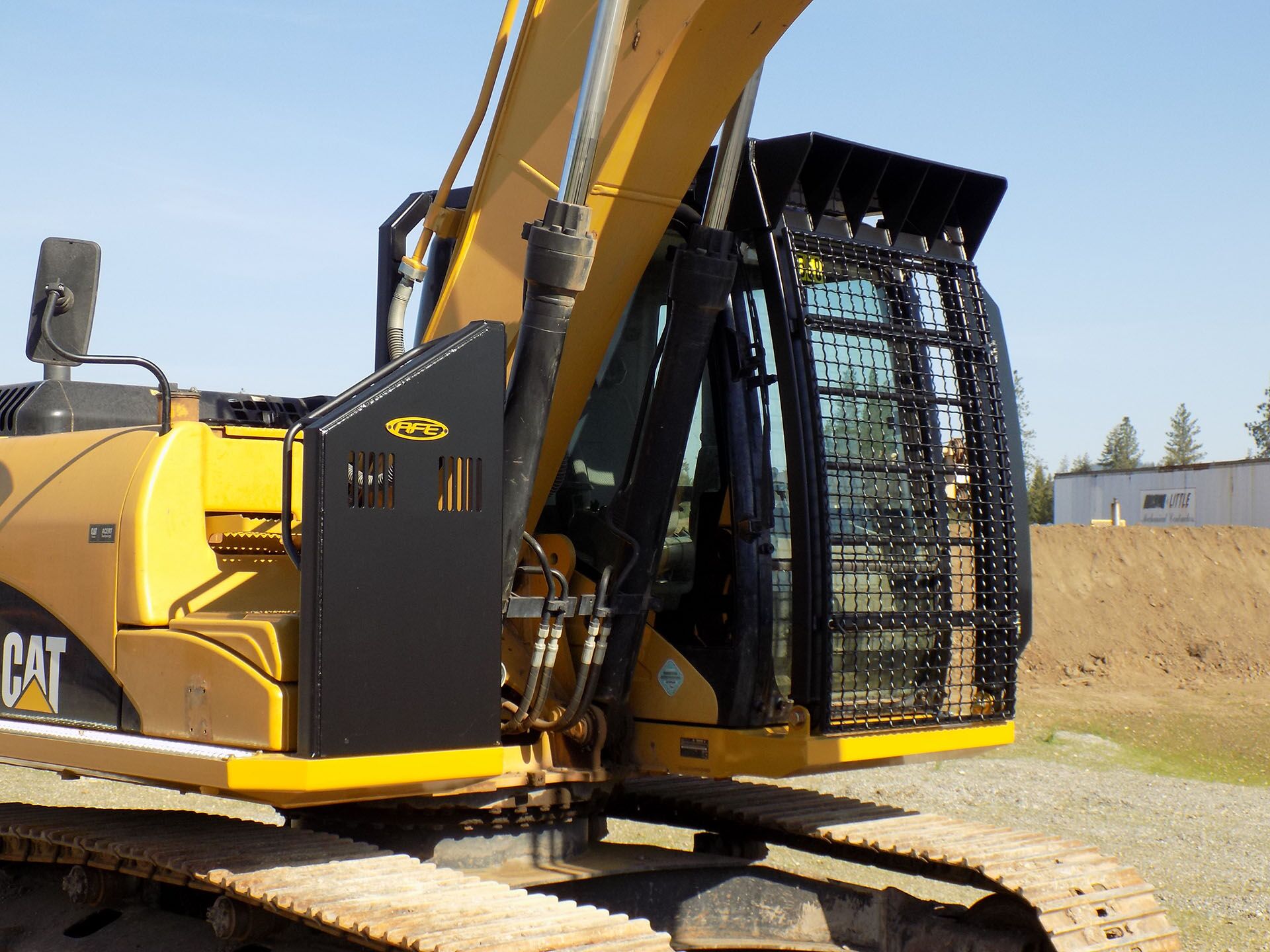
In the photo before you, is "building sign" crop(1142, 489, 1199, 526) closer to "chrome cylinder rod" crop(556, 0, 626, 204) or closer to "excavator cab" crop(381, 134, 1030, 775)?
"excavator cab" crop(381, 134, 1030, 775)

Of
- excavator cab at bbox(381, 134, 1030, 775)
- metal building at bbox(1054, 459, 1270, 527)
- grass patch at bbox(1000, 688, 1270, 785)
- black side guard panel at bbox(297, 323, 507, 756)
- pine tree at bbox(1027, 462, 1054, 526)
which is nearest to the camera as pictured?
black side guard panel at bbox(297, 323, 507, 756)

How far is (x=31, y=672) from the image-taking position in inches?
177

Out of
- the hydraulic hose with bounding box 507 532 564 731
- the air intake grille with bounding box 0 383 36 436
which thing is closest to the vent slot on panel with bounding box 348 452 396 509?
the hydraulic hose with bounding box 507 532 564 731

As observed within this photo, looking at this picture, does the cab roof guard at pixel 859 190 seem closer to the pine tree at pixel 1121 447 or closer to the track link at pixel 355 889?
the track link at pixel 355 889

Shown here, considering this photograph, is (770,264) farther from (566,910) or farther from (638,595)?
(566,910)

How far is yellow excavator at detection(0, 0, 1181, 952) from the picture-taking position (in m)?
3.53

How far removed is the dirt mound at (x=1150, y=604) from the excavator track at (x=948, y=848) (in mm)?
14272

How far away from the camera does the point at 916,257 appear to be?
179 inches

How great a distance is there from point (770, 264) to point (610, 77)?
772 millimetres

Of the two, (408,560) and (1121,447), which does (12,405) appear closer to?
(408,560)

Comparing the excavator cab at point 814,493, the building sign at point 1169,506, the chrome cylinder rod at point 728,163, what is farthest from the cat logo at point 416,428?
the building sign at point 1169,506


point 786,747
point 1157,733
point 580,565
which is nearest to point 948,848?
point 786,747

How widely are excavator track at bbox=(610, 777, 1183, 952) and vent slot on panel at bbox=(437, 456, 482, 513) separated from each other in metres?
1.91

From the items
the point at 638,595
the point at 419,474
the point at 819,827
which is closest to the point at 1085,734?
the point at 819,827
